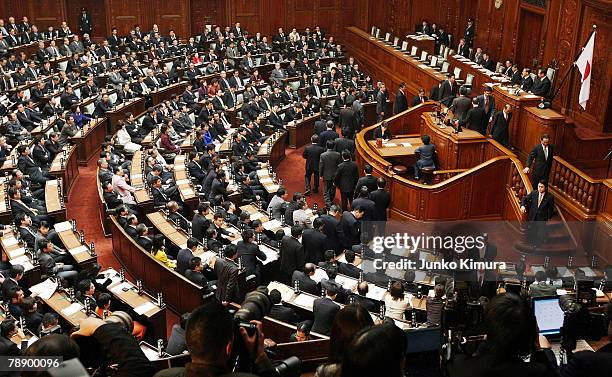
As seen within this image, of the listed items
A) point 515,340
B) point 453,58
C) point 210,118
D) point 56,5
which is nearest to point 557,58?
point 453,58

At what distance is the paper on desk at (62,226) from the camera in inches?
414

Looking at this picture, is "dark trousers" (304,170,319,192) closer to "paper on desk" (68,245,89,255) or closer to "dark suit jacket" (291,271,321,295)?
"paper on desk" (68,245,89,255)

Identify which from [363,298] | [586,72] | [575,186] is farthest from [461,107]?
[363,298]

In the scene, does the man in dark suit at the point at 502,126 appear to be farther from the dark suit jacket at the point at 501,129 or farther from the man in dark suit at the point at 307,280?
the man in dark suit at the point at 307,280

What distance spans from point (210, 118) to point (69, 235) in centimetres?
654

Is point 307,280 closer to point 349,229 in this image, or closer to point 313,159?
point 349,229

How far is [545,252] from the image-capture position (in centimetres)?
1053

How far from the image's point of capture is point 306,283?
28.0 feet

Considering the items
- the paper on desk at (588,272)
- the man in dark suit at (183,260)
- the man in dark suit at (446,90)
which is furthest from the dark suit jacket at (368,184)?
the man in dark suit at (446,90)

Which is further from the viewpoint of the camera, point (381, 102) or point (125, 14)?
point (125, 14)

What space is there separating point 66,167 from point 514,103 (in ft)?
27.6

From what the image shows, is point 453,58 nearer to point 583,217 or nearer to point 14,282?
point 583,217

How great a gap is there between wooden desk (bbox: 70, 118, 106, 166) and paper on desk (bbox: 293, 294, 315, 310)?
812cm

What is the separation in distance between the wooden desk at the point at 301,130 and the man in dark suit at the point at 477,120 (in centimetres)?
508
